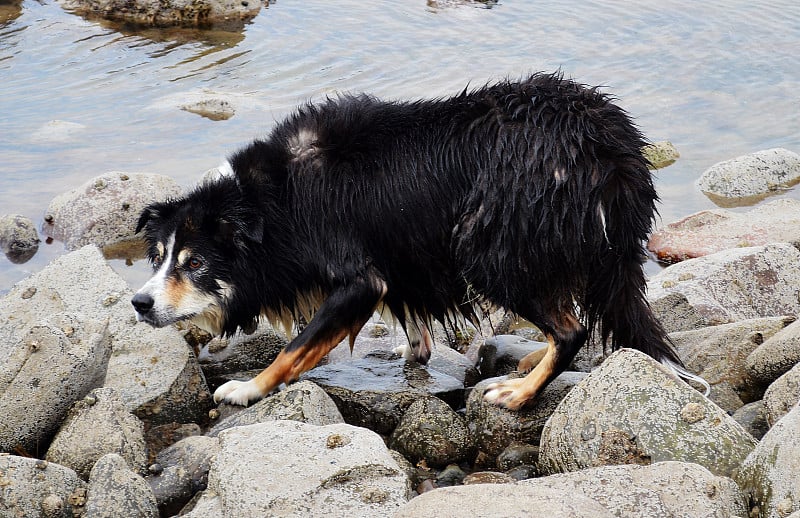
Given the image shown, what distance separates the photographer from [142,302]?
523 cm

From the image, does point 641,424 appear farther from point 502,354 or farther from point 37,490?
point 37,490

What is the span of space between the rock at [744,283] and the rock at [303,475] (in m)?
3.01

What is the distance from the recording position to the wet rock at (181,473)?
429 centimetres

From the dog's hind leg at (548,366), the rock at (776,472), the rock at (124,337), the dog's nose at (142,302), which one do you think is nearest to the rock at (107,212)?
the rock at (124,337)

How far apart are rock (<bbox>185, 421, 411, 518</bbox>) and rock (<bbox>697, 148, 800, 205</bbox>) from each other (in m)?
6.54

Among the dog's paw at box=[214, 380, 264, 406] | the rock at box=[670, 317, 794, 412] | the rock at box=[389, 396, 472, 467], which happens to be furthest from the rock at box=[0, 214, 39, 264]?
the rock at box=[670, 317, 794, 412]

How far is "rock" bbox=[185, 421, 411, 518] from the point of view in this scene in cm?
351

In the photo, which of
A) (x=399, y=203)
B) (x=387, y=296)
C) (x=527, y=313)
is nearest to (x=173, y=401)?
(x=387, y=296)

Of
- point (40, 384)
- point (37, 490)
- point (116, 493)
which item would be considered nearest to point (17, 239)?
point (40, 384)

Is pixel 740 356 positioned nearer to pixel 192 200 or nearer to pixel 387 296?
pixel 387 296

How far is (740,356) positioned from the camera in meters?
5.07

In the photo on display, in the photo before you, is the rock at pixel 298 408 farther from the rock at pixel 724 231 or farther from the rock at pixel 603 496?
the rock at pixel 724 231

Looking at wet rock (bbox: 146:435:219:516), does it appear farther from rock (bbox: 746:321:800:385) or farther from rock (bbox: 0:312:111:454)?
rock (bbox: 746:321:800:385)

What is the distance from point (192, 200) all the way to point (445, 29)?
965 cm
